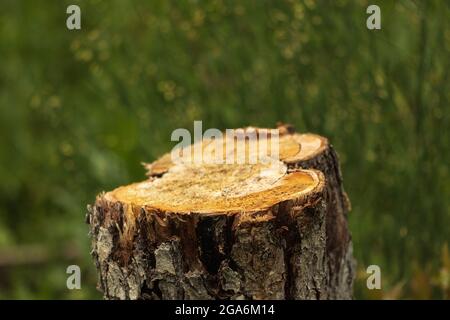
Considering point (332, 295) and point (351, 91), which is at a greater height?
point (351, 91)

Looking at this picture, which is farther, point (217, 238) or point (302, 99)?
point (302, 99)

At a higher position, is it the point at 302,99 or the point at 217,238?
the point at 302,99

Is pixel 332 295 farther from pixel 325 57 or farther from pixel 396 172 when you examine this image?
pixel 325 57

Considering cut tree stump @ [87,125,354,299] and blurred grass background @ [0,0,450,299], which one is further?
blurred grass background @ [0,0,450,299]
